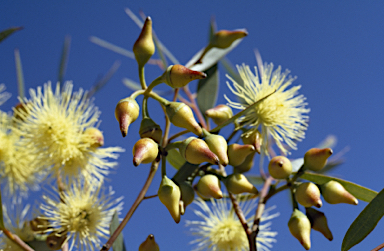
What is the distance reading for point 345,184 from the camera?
35.0 inches

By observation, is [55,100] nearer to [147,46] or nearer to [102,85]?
[102,85]

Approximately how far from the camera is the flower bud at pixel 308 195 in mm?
822

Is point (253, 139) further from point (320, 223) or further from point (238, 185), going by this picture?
point (320, 223)

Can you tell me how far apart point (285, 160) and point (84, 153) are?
1.99 feet

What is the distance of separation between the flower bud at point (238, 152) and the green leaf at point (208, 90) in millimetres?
318

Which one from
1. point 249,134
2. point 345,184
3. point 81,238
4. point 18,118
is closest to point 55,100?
point 18,118

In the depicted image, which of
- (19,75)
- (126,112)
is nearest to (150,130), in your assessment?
(126,112)

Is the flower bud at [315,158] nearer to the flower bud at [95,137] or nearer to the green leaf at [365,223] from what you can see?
the green leaf at [365,223]

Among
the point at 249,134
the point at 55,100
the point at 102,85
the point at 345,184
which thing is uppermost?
the point at 102,85

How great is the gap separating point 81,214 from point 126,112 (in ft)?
1.63

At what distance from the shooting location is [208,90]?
3.95ft

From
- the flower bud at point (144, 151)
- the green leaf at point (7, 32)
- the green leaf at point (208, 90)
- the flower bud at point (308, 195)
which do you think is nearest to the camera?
the flower bud at point (144, 151)

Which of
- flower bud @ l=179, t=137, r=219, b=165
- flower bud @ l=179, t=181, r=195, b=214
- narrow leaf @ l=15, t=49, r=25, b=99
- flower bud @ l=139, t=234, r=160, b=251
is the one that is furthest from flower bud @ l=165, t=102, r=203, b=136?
narrow leaf @ l=15, t=49, r=25, b=99

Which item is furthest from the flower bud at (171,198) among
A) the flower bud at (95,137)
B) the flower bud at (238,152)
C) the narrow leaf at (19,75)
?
the narrow leaf at (19,75)
